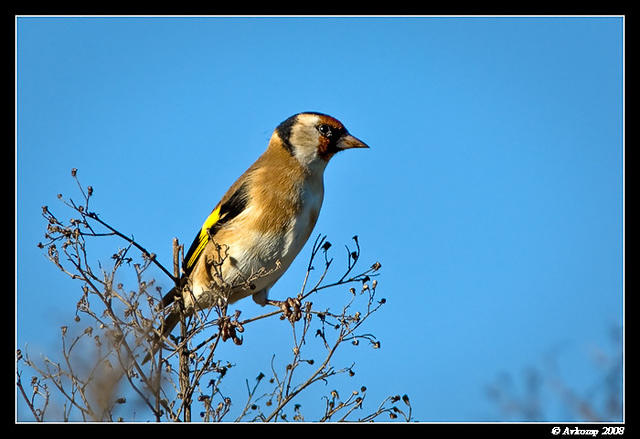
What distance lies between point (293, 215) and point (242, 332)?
1501 millimetres

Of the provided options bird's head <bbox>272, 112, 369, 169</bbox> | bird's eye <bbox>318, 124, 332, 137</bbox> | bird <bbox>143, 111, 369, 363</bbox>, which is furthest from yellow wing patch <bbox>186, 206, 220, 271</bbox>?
bird's eye <bbox>318, 124, 332, 137</bbox>

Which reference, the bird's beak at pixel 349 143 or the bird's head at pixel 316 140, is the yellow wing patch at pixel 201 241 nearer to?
the bird's head at pixel 316 140

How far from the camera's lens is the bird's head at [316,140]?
23.6 ft

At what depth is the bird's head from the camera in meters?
7.18

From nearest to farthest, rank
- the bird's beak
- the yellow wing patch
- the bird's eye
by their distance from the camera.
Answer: the yellow wing patch < the bird's beak < the bird's eye

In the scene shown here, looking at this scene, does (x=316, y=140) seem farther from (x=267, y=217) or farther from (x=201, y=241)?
(x=201, y=241)

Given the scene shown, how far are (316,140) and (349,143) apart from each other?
12.8 inches

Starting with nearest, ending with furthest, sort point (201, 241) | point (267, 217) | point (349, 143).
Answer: point (267, 217) < point (201, 241) < point (349, 143)

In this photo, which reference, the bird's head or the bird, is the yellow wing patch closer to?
the bird

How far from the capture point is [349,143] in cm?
721

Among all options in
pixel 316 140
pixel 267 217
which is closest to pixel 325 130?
pixel 316 140

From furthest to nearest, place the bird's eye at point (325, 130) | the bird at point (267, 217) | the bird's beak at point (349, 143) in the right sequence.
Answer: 1. the bird's eye at point (325, 130)
2. the bird's beak at point (349, 143)
3. the bird at point (267, 217)

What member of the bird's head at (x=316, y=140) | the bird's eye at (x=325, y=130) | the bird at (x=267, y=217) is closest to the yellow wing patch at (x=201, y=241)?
the bird at (x=267, y=217)
